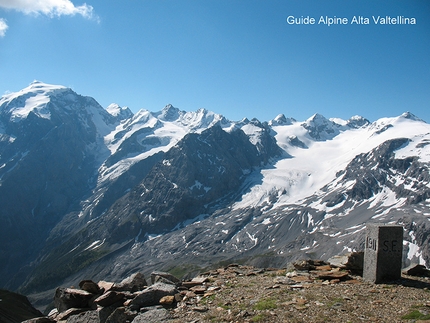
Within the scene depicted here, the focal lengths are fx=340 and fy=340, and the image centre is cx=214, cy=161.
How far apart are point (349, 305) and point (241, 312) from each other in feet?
15.4

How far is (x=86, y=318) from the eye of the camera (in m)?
17.7

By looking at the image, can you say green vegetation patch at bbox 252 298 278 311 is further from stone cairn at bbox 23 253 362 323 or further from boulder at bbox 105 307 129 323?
Result: boulder at bbox 105 307 129 323

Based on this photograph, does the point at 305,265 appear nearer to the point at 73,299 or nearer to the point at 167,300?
the point at 167,300

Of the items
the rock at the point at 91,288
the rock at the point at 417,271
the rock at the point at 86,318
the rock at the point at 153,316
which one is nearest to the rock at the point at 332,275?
the rock at the point at 417,271

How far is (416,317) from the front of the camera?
13.2 m

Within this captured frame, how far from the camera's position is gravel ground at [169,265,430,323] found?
13883 mm

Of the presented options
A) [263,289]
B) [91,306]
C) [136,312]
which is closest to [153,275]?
[91,306]

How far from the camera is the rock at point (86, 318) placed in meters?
17.4

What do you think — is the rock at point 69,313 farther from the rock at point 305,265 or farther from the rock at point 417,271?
the rock at point 417,271

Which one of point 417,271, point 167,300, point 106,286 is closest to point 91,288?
point 106,286

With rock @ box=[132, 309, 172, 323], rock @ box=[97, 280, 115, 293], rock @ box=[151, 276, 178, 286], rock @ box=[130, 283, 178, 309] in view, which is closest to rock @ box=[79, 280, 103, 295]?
rock @ box=[97, 280, 115, 293]

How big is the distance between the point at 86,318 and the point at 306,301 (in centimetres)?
1124

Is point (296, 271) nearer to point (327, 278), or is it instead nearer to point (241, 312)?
point (327, 278)

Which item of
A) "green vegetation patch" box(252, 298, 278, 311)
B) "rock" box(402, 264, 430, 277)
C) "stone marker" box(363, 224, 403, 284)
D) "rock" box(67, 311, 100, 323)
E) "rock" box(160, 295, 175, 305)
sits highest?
"stone marker" box(363, 224, 403, 284)
